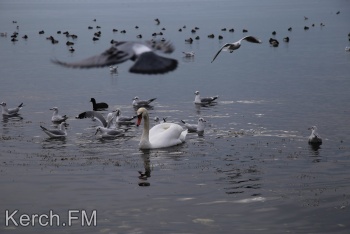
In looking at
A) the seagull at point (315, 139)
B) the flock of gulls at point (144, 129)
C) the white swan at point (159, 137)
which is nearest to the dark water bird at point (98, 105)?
the flock of gulls at point (144, 129)

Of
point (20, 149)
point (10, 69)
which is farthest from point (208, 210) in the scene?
point (10, 69)

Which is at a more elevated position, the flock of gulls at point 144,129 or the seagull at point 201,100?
the seagull at point 201,100

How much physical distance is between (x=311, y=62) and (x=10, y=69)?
2355 centimetres

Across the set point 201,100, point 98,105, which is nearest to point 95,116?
point 98,105

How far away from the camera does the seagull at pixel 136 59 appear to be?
638 centimetres

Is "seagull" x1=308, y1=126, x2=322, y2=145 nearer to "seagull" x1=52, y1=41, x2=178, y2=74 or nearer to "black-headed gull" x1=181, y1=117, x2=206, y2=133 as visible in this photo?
"black-headed gull" x1=181, y1=117, x2=206, y2=133

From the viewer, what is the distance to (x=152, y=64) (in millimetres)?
6578

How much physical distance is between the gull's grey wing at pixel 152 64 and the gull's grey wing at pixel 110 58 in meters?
0.11

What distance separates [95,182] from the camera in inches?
733

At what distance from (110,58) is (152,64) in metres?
0.42

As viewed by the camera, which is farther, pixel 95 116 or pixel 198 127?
pixel 95 116

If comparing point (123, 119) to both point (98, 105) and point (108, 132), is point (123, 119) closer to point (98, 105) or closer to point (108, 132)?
point (108, 132)

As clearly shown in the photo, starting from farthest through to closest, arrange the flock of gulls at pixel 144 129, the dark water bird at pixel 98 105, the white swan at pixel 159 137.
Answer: the dark water bird at pixel 98 105 → the flock of gulls at pixel 144 129 → the white swan at pixel 159 137

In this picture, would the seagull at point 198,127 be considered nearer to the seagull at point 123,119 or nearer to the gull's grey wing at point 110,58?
the seagull at point 123,119
